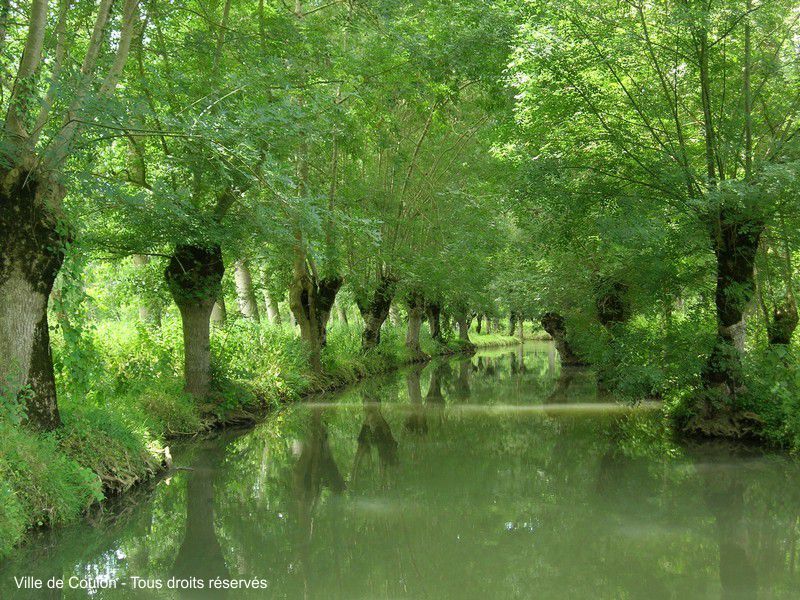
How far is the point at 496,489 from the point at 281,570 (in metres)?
3.40

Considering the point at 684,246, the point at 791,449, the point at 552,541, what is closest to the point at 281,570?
the point at 552,541

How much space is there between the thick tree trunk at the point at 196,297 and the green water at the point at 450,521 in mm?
1341

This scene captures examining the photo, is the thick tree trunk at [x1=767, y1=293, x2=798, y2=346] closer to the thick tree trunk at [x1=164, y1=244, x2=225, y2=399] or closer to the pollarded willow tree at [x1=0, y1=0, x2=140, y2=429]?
the thick tree trunk at [x1=164, y1=244, x2=225, y2=399]

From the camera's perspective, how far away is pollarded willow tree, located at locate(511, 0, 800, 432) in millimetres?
9906

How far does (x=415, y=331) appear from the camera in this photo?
3312 centimetres

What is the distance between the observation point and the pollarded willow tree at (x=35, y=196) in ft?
23.1

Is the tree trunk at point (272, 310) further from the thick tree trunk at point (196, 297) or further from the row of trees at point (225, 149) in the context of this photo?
the thick tree trunk at point (196, 297)

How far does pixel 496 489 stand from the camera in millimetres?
8477

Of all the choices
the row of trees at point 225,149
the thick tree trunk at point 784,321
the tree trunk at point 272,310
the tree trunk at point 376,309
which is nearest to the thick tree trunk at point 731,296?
the thick tree trunk at point 784,321

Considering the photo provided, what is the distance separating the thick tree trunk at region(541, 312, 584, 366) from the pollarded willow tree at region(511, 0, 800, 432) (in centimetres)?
1845

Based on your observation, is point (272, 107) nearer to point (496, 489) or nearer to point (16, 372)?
point (16, 372)

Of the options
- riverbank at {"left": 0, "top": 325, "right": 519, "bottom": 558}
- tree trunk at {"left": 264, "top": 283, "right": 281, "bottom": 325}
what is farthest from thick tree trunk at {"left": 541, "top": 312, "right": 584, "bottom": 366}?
tree trunk at {"left": 264, "top": 283, "right": 281, "bottom": 325}

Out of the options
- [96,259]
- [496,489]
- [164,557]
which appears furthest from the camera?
[96,259]

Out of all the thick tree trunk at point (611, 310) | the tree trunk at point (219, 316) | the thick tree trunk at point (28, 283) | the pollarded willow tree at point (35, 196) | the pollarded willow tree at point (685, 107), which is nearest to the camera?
the pollarded willow tree at point (35, 196)
